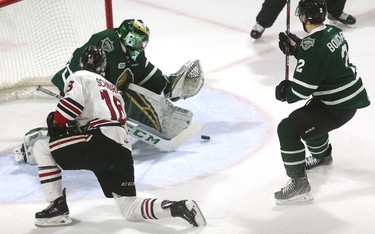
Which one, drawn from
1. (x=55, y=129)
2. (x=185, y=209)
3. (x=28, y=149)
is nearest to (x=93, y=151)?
(x=55, y=129)

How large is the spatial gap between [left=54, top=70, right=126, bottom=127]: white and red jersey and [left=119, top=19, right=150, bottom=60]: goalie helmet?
1.81ft

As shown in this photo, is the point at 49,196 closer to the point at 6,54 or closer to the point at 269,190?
the point at 269,190

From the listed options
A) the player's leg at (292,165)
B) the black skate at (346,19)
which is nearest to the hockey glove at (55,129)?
the player's leg at (292,165)

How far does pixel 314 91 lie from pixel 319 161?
0.51 metres

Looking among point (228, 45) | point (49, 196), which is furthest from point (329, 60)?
point (228, 45)

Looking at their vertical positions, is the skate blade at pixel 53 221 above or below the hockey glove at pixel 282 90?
below

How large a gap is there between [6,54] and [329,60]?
2.53 metres

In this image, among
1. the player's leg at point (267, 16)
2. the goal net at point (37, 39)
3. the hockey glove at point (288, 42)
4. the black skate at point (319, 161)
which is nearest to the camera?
the hockey glove at point (288, 42)

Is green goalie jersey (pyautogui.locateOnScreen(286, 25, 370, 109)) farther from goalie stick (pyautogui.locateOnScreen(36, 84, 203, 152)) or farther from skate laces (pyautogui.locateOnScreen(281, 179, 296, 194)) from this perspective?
goalie stick (pyautogui.locateOnScreen(36, 84, 203, 152))

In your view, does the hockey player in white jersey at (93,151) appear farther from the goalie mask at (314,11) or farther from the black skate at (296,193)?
the goalie mask at (314,11)

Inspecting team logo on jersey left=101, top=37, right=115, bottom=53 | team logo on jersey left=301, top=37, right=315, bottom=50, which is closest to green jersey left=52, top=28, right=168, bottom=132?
team logo on jersey left=101, top=37, right=115, bottom=53

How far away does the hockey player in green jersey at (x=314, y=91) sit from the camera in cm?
326

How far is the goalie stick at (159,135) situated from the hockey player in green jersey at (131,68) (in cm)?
3

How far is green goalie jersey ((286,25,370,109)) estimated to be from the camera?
10.6 ft
